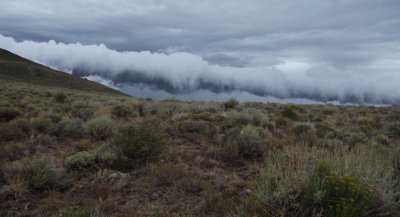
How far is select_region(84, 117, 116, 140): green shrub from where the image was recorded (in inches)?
448

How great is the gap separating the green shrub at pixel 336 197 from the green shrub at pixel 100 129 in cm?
782

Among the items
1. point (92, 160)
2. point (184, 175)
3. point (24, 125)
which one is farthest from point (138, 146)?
point (24, 125)

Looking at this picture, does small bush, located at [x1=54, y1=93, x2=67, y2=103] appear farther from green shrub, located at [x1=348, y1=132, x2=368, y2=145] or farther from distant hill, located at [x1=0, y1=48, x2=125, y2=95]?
distant hill, located at [x1=0, y1=48, x2=125, y2=95]

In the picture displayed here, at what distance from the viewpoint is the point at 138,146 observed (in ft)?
27.6

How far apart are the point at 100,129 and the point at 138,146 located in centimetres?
356

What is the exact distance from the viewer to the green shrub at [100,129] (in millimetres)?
11383

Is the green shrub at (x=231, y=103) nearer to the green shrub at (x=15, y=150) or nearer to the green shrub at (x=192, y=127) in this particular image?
the green shrub at (x=192, y=127)

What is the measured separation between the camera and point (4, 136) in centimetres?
1073

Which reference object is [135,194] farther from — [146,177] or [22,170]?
[22,170]

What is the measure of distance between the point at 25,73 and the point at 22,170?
314ft

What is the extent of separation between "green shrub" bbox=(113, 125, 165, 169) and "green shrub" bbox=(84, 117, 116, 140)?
259 cm

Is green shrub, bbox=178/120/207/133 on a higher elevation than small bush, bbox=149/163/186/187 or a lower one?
higher

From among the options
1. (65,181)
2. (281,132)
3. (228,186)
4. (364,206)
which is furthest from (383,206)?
(281,132)

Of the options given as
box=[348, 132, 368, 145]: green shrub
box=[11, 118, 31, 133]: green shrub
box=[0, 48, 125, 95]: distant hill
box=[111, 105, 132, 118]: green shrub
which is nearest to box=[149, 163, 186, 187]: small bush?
box=[11, 118, 31, 133]: green shrub
